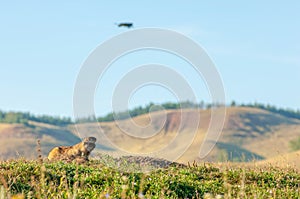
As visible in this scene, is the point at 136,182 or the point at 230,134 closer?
the point at 136,182

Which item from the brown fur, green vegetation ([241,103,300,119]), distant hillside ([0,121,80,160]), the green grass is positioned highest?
green vegetation ([241,103,300,119])

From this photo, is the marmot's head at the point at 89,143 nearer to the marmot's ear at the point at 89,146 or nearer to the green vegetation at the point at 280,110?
the marmot's ear at the point at 89,146

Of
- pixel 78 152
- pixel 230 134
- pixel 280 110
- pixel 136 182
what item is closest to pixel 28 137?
pixel 230 134

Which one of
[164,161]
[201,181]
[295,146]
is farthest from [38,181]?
[295,146]

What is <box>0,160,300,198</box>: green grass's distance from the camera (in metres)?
11.9

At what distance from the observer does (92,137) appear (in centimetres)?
1745

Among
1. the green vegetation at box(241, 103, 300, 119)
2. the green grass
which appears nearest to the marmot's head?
the green grass

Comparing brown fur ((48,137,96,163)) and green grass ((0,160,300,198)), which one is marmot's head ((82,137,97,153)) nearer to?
brown fur ((48,137,96,163))

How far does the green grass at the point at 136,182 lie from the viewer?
11.9 m

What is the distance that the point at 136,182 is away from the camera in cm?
1250

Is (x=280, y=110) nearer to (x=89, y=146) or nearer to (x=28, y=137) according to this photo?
(x=28, y=137)

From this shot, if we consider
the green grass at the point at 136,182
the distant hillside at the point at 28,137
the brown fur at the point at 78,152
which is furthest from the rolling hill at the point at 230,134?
the green grass at the point at 136,182

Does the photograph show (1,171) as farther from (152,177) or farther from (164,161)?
(164,161)

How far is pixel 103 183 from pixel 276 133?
107794mm
